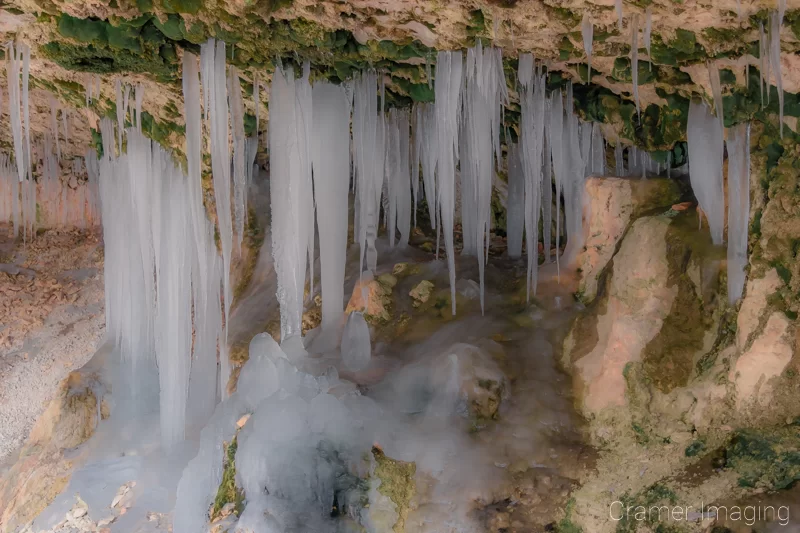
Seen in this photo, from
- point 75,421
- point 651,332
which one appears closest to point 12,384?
point 75,421

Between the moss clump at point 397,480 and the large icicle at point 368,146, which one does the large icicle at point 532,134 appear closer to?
the large icicle at point 368,146

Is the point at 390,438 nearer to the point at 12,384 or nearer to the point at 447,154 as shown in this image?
the point at 447,154

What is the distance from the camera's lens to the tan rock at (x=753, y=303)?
4.65 m

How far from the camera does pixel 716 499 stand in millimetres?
4613

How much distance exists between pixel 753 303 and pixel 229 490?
4.18 m

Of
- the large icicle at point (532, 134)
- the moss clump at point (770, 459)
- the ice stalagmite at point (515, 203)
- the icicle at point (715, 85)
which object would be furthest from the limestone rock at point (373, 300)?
the icicle at point (715, 85)

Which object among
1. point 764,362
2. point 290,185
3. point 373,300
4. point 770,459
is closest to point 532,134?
point 290,185

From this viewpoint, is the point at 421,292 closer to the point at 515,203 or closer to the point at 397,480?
the point at 515,203

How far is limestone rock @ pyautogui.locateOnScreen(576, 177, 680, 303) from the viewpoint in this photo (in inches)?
240

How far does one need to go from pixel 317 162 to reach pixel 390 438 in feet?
9.30

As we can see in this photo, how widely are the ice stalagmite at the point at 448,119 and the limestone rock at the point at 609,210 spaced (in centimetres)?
134

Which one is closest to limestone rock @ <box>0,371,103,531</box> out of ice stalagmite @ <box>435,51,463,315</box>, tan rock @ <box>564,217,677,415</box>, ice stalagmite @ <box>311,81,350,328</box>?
ice stalagmite @ <box>311,81,350,328</box>

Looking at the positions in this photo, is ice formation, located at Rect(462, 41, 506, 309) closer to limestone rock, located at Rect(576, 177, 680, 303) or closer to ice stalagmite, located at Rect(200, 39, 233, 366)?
limestone rock, located at Rect(576, 177, 680, 303)

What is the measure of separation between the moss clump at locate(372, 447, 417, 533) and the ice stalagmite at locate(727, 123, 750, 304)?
9.10 feet
